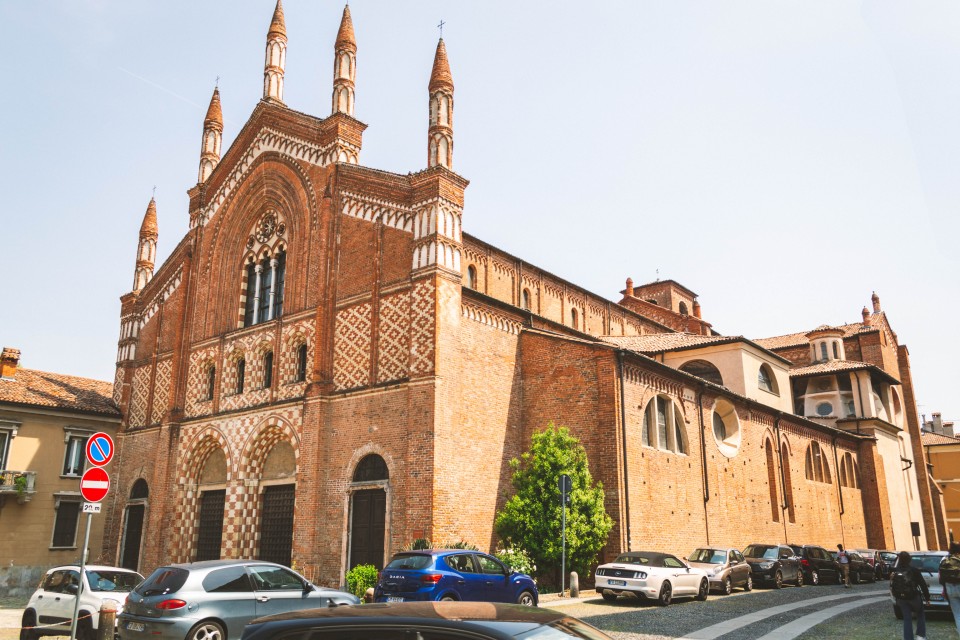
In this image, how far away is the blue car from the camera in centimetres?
1294

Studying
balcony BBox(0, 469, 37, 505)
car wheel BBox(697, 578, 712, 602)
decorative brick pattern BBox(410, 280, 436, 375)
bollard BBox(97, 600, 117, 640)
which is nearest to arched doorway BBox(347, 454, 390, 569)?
decorative brick pattern BBox(410, 280, 436, 375)

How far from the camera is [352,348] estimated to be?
22.2m

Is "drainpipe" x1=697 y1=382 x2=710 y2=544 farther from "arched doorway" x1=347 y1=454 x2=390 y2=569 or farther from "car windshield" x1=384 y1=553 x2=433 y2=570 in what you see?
"car windshield" x1=384 y1=553 x2=433 y2=570

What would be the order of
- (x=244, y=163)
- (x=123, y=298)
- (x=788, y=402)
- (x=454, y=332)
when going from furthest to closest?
(x=788, y=402), (x=123, y=298), (x=244, y=163), (x=454, y=332)

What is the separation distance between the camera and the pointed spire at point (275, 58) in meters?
27.7

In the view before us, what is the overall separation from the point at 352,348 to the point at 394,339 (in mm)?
1823

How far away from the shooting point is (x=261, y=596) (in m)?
11.5

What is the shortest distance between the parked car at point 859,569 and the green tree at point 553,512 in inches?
457

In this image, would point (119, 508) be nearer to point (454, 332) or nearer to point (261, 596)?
point (454, 332)

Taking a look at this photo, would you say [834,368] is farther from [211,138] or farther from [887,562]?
[211,138]

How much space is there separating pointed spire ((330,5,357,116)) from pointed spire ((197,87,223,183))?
27.3 ft

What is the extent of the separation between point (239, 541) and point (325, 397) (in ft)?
19.5

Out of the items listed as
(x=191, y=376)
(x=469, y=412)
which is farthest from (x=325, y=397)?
(x=191, y=376)

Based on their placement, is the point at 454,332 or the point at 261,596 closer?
the point at 261,596
